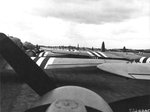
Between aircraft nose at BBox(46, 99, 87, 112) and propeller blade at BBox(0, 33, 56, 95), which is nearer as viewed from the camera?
aircraft nose at BBox(46, 99, 87, 112)

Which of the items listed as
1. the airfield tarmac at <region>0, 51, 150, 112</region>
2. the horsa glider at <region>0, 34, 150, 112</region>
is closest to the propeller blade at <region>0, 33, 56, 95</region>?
the horsa glider at <region>0, 34, 150, 112</region>

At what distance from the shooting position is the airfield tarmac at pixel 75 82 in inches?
288

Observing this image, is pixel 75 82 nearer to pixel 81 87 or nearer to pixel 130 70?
pixel 130 70

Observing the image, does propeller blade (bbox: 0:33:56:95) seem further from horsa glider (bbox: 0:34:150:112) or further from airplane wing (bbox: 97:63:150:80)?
airplane wing (bbox: 97:63:150:80)

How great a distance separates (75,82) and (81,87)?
4.41 m

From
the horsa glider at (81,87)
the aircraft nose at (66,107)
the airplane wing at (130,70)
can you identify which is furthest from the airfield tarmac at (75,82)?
the aircraft nose at (66,107)

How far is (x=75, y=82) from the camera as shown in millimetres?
9578

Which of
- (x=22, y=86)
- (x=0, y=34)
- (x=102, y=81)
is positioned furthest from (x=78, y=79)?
(x=0, y=34)

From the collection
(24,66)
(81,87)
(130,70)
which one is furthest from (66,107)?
(130,70)

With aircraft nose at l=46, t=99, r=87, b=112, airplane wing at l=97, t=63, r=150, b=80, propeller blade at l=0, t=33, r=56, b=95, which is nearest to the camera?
aircraft nose at l=46, t=99, r=87, b=112

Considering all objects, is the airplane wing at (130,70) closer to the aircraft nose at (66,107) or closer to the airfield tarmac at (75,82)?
the airfield tarmac at (75,82)

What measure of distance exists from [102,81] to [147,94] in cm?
172

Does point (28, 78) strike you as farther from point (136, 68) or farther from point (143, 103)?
point (143, 103)

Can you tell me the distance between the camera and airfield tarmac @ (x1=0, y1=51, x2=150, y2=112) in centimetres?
731
